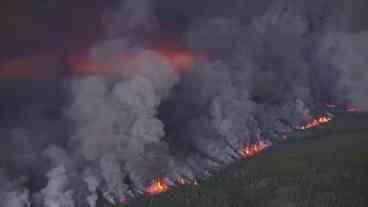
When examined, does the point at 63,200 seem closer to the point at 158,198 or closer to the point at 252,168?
the point at 158,198

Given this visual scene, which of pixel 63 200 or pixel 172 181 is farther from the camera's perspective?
pixel 172 181

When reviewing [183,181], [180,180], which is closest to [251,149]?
[183,181]

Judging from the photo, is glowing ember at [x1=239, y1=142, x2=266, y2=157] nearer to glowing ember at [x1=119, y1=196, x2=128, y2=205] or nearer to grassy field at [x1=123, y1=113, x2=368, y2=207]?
grassy field at [x1=123, y1=113, x2=368, y2=207]

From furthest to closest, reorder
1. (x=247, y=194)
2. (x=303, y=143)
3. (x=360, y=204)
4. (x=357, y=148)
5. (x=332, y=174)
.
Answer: (x=303, y=143) < (x=357, y=148) < (x=332, y=174) < (x=247, y=194) < (x=360, y=204)

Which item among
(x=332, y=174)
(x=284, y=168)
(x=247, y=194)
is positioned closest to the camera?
(x=247, y=194)

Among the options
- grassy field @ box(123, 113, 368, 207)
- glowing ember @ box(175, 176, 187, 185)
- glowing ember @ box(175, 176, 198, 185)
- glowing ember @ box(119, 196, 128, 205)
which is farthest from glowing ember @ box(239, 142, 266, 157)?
glowing ember @ box(119, 196, 128, 205)

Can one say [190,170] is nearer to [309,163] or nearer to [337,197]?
[309,163]

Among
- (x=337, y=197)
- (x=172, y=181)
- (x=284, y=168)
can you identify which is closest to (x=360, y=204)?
(x=337, y=197)
